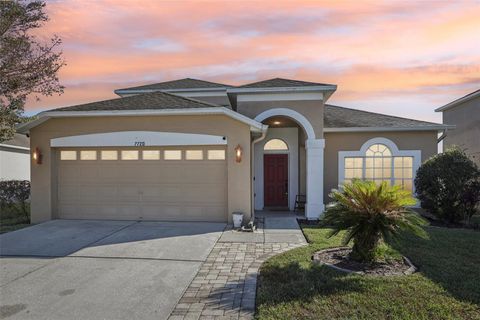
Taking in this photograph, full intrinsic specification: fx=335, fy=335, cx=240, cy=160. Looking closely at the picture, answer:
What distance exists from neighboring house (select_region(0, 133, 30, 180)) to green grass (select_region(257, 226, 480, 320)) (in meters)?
19.5

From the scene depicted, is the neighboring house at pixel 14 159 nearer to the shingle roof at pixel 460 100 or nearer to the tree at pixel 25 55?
the tree at pixel 25 55

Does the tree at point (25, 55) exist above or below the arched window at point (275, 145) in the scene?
above

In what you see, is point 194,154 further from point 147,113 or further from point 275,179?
Result: point 275,179

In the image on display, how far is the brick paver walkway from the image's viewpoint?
4414mm

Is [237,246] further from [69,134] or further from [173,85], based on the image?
[173,85]

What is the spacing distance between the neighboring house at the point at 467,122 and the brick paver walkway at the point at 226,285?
46.5 feet

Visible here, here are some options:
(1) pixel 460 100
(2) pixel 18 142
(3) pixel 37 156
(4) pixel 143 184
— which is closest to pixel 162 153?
(4) pixel 143 184

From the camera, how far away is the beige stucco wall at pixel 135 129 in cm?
1010

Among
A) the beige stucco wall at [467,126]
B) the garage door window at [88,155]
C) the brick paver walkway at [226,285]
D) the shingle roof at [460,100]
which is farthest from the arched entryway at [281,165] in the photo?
the shingle roof at [460,100]

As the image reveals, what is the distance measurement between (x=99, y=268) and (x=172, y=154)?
4.95 metres

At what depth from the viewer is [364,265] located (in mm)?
6152

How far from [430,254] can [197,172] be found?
256 inches

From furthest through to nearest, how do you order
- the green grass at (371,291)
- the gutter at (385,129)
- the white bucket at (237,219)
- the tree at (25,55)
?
1. the gutter at (385,129)
2. the tree at (25,55)
3. the white bucket at (237,219)
4. the green grass at (371,291)

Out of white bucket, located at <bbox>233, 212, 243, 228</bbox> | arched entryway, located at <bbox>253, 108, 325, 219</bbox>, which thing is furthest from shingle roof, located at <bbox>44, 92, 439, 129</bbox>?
white bucket, located at <bbox>233, 212, 243, 228</bbox>
